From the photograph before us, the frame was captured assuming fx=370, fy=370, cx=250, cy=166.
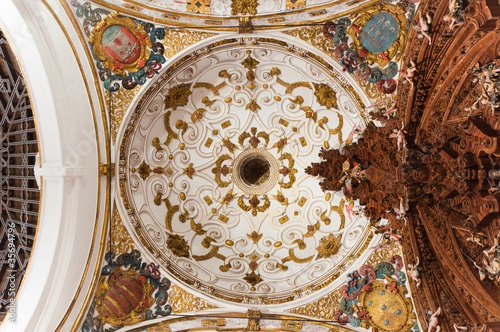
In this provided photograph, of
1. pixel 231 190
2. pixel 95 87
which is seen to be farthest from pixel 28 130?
pixel 231 190

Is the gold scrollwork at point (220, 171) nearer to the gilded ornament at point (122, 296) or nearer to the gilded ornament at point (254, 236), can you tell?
the gilded ornament at point (254, 236)

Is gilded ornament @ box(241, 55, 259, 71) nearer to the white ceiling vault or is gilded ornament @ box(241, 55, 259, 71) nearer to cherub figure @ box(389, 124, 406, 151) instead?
the white ceiling vault

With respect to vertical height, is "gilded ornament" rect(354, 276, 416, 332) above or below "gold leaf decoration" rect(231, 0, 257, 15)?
below

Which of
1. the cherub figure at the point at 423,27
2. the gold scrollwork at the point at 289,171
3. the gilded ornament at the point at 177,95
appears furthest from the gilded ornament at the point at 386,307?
the gilded ornament at the point at 177,95

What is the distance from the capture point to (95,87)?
807cm

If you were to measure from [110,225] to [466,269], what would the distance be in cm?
704

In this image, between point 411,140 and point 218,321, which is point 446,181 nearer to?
point 411,140

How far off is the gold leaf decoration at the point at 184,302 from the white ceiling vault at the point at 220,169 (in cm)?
2

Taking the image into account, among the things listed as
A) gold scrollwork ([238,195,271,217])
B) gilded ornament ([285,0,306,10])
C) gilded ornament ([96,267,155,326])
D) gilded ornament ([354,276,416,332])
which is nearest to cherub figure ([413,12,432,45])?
gilded ornament ([285,0,306,10])

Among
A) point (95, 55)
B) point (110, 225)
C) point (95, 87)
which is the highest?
point (95, 55)

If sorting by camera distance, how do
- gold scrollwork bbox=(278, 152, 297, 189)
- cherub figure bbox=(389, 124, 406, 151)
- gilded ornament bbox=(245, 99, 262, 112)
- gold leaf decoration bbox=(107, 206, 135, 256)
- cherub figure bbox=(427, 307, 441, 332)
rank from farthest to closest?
gold scrollwork bbox=(278, 152, 297, 189) → gilded ornament bbox=(245, 99, 262, 112) → gold leaf decoration bbox=(107, 206, 135, 256) → cherub figure bbox=(427, 307, 441, 332) → cherub figure bbox=(389, 124, 406, 151)

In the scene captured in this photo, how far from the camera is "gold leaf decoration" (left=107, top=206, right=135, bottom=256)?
8484mm

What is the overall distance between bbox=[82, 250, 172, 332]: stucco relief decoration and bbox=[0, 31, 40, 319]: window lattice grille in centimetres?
165

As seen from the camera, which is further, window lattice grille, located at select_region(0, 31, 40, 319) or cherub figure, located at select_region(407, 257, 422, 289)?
window lattice grille, located at select_region(0, 31, 40, 319)
